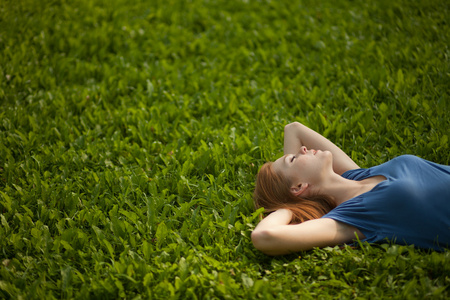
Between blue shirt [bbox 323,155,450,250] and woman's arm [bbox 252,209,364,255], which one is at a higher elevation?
blue shirt [bbox 323,155,450,250]

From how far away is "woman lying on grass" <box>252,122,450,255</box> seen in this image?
9.36 ft

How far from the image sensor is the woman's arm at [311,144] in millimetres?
3652

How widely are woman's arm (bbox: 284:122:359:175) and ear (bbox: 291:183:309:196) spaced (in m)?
0.56

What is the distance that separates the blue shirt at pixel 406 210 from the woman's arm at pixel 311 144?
2.05ft

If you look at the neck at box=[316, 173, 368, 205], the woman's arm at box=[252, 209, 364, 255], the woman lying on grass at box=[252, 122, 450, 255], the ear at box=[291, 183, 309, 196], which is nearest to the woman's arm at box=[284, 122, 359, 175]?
the woman lying on grass at box=[252, 122, 450, 255]

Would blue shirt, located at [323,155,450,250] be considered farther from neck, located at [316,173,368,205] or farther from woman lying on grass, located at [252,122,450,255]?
neck, located at [316,173,368,205]

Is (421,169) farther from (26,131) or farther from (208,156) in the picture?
(26,131)

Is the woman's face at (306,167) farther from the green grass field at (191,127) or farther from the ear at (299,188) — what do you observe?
the green grass field at (191,127)

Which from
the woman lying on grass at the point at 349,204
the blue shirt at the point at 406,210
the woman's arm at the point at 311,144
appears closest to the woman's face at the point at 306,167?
the woman lying on grass at the point at 349,204

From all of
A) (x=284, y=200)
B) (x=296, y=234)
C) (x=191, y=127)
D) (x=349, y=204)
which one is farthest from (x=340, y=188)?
(x=191, y=127)

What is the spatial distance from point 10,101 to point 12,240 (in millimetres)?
2668

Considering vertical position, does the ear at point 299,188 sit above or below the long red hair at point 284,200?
above

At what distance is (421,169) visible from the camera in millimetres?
3068

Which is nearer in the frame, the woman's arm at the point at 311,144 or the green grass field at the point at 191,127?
the green grass field at the point at 191,127
